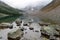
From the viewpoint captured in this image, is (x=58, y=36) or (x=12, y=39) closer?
(x=12, y=39)

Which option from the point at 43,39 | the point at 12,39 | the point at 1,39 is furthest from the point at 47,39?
the point at 1,39

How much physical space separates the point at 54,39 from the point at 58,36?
73 centimetres

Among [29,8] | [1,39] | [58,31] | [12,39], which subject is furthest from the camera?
[29,8]

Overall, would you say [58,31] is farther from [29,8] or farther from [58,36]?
[29,8]

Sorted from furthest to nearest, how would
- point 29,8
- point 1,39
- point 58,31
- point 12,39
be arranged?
point 29,8 → point 58,31 → point 1,39 → point 12,39

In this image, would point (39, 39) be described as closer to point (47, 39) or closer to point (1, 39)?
point (47, 39)

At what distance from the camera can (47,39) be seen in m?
8.49

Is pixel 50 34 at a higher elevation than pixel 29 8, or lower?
lower

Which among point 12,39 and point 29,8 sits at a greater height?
point 29,8

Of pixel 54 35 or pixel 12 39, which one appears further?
Answer: pixel 54 35

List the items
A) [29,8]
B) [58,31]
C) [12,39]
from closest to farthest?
[12,39], [58,31], [29,8]

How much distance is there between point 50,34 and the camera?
9297mm

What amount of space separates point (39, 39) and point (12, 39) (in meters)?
1.75

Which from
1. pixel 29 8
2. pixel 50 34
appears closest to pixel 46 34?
pixel 50 34
